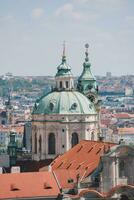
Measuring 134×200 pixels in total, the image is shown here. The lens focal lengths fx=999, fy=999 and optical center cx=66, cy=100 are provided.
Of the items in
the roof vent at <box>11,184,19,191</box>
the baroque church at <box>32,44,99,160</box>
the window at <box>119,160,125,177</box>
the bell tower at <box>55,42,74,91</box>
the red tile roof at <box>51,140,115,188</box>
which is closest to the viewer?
the roof vent at <box>11,184,19,191</box>

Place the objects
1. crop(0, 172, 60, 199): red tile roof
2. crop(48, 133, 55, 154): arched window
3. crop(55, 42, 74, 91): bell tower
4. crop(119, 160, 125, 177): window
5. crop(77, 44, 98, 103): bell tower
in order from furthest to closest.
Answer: crop(77, 44, 98, 103): bell tower
crop(55, 42, 74, 91): bell tower
crop(48, 133, 55, 154): arched window
crop(119, 160, 125, 177): window
crop(0, 172, 60, 199): red tile roof

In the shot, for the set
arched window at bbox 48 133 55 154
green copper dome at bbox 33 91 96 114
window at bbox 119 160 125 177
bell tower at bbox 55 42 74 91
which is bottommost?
window at bbox 119 160 125 177

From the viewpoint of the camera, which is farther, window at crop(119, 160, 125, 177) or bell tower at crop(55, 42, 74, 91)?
bell tower at crop(55, 42, 74, 91)

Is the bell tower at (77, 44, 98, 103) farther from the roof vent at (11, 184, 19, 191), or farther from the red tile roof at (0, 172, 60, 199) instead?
the roof vent at (11, 184, 19, 191)

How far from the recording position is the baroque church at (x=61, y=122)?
81.6m

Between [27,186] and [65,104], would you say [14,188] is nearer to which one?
[27,186]

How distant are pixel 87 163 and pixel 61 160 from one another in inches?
187

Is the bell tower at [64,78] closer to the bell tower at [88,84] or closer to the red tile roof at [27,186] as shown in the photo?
the bell tower at [88,84]

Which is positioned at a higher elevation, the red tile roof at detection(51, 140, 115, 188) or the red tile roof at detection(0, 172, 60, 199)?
the red tile roof at detection(51, 140, 115, 188)

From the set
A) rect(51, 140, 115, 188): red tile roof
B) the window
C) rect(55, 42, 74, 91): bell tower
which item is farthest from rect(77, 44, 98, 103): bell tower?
the window

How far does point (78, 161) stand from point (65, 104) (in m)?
11.3

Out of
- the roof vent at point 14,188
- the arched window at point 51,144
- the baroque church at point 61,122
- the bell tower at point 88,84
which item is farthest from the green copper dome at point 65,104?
the roof vent at point 14,188

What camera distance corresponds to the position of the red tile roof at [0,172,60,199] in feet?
199

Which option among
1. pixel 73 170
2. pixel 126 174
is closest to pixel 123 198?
pixel 126 174
